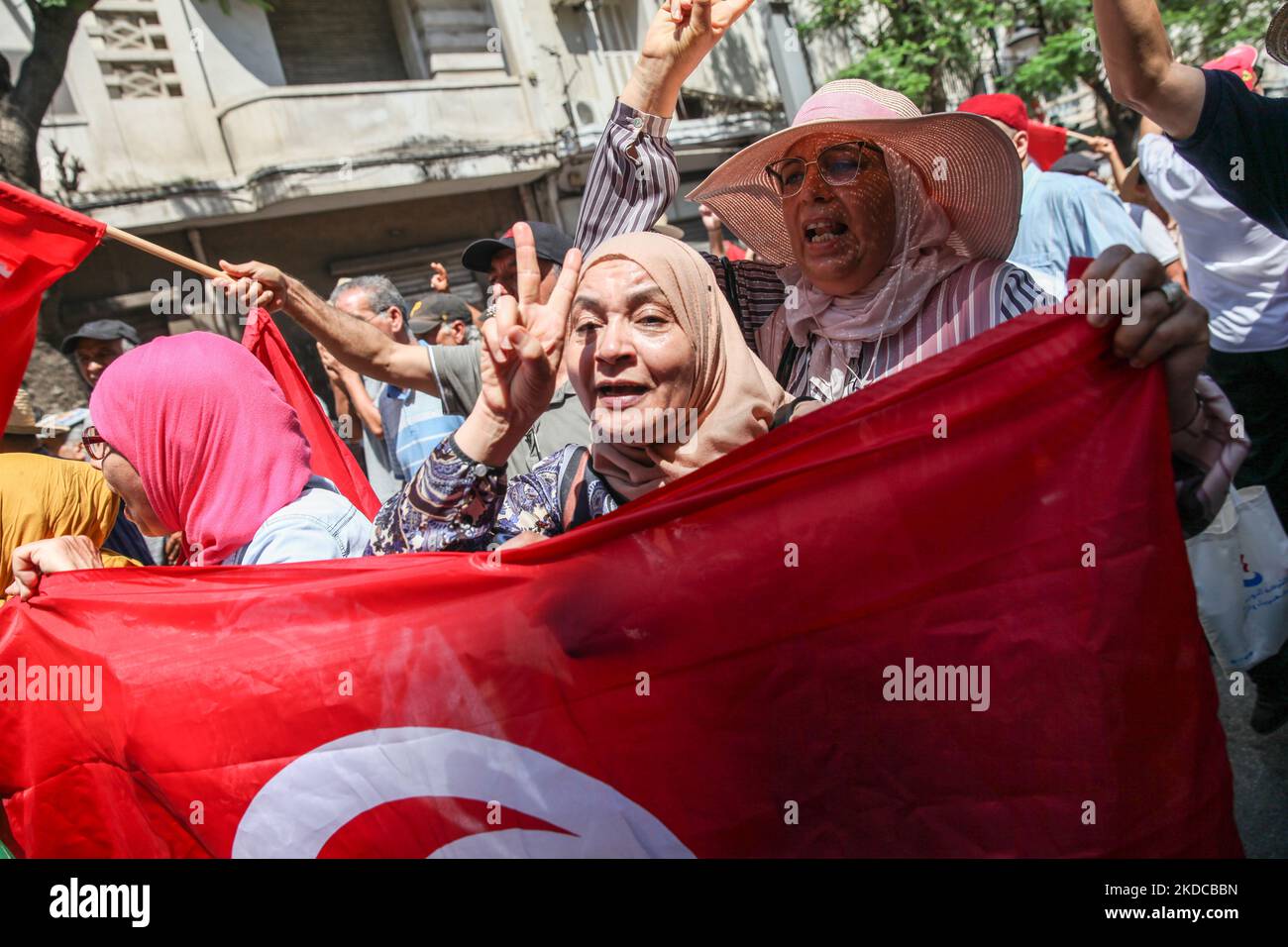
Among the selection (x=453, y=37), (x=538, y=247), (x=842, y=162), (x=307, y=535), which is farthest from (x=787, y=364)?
(x=453, y=37)

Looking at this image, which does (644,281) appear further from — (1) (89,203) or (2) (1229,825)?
(1) (89,203)

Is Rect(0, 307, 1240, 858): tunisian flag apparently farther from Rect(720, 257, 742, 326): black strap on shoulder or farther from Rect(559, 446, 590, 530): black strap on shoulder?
Rect(720, 257, 742, 326): black strap on shoulder

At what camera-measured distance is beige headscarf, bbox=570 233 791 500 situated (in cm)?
203

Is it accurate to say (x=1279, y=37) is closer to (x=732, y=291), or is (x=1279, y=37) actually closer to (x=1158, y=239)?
(x=732, y=291)

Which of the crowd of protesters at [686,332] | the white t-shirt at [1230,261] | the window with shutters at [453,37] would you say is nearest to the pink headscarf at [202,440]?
the crowd of protesters at [686,332]

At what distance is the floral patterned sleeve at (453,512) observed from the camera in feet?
6.15

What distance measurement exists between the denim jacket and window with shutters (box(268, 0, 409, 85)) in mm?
12843

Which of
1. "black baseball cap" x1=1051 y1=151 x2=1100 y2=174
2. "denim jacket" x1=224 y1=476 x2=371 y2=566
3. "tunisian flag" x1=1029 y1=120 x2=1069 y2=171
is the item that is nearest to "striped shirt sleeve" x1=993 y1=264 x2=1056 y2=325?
"denim jacket" x1=224 y1=476 x2=371 y2=566

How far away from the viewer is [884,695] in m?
1.70

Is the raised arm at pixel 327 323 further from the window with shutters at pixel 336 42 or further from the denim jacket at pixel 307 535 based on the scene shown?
the window with shutters at pixel 336 42

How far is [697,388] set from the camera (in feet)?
6.84

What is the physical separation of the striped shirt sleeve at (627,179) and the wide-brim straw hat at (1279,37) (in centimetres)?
139
